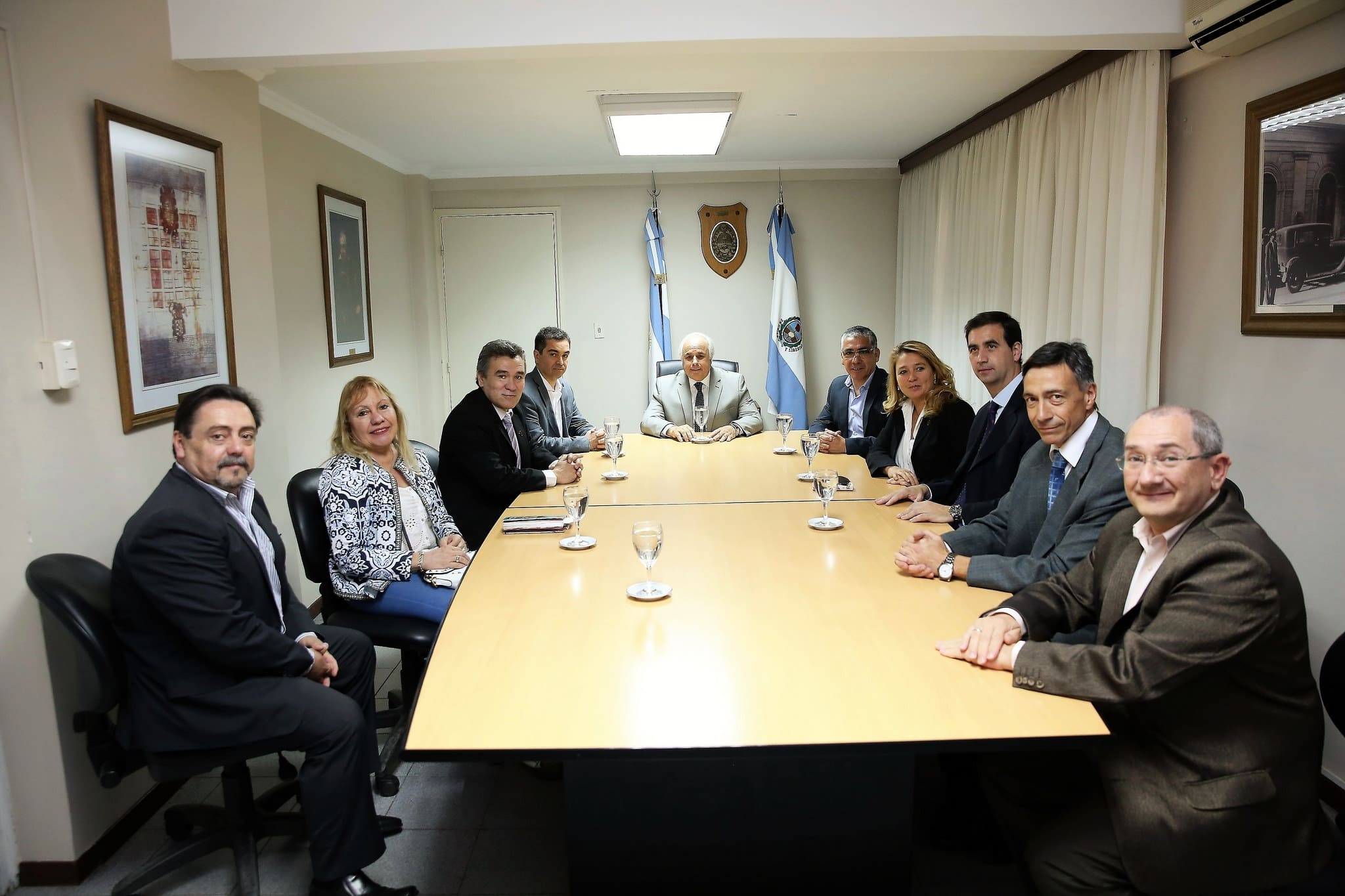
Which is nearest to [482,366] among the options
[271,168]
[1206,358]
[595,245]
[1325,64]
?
[271,168]

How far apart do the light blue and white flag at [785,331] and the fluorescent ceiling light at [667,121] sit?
1.51m

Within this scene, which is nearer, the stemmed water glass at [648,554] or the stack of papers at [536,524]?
the stemmed water glass at [648,554]

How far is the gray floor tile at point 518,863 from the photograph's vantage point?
2215mm

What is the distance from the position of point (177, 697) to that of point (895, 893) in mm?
1635

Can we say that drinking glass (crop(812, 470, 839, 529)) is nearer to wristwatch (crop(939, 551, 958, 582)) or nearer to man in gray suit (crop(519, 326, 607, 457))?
wristwatch (crop(939, 551, 958, 582))

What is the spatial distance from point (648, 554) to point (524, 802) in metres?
1.05

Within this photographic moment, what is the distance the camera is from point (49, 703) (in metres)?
2.21

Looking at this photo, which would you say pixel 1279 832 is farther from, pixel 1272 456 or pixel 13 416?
pixel 13 416

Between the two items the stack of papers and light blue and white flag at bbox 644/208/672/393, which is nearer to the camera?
the stack of papers

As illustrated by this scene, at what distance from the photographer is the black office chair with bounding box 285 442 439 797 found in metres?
2.68

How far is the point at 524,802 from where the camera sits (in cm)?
261

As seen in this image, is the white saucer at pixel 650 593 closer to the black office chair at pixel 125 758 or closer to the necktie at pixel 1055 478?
the black office chair at pixel 125 758

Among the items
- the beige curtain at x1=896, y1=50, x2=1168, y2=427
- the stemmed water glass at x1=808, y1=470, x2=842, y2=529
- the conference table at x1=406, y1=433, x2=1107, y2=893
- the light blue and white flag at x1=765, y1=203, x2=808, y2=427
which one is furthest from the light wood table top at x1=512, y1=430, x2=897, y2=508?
the light blue and white flag at x1=765, y1=203, x2=808, y2=427

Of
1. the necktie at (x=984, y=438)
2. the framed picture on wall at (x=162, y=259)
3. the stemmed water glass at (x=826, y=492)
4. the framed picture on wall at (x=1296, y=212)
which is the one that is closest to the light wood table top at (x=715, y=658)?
the stemmed water glass at (x=826, y=492)
